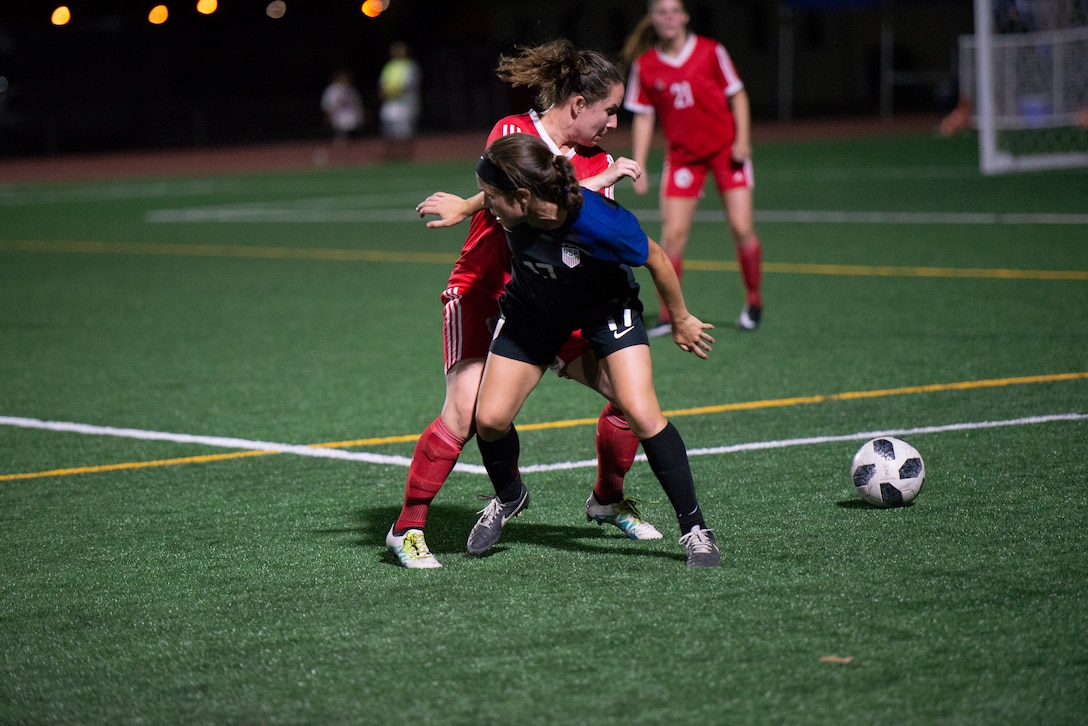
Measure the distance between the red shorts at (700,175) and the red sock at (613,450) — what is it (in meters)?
4.98

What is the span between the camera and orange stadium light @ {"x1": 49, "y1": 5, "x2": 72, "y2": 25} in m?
35.0

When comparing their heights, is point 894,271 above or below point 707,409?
below

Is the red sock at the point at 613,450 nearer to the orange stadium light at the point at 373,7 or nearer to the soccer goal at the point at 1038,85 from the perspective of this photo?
the soccer goal at the point at 1038,85

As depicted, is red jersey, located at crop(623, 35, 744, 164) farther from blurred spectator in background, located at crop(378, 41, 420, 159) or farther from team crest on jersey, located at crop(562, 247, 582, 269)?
→ blurred spectator in background, located at crop(378, 41, 420, 159)

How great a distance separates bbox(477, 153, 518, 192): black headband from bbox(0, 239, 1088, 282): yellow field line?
7.91m

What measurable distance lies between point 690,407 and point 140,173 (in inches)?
1157

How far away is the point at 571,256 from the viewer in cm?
459

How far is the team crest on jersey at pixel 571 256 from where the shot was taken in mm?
4574

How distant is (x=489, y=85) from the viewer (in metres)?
47.3

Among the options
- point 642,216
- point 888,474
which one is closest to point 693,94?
point 888,474

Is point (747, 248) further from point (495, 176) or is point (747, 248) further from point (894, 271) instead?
point (495, 176)

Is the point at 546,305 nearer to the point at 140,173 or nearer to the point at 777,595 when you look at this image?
the point at 777,595

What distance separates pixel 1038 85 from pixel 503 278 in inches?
767

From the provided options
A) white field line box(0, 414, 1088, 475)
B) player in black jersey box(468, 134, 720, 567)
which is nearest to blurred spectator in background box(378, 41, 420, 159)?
white field line box(0, 414, 1088, 475)
